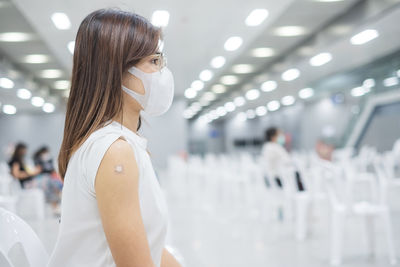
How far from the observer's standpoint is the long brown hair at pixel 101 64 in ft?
2.76

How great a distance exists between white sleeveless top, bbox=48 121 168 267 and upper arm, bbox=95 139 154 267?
0.12 feet

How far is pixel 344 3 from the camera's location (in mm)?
7043

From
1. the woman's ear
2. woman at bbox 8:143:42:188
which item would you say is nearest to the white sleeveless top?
the woman's ear

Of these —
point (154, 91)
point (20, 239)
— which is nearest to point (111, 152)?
point (154, 91)

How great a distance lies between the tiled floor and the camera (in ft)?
10.8

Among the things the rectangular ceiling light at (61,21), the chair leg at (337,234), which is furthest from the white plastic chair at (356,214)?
the rectangular ceiling light at (61,21)

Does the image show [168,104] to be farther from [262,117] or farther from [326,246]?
[262,117]

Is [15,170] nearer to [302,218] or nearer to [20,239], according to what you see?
[302,218]

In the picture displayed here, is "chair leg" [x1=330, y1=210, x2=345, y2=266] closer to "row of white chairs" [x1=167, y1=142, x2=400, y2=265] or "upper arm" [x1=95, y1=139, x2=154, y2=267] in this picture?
"row of white chairs" [x1=167, y1=142, x2=400, y2=265]

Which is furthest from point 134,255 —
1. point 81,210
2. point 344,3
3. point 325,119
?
point 325,119

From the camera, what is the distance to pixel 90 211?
30.5 inches

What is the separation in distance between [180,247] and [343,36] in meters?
6.15

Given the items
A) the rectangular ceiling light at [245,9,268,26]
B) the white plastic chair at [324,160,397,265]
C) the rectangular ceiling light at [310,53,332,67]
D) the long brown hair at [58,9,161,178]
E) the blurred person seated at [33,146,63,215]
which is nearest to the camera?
the long brown hair at [58,9,161,178]

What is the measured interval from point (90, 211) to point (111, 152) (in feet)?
0.48
